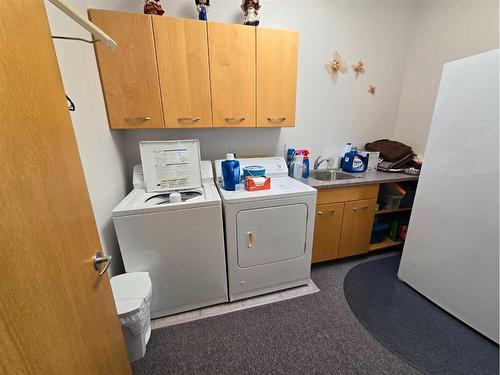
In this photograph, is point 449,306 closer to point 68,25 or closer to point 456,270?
point 456,270

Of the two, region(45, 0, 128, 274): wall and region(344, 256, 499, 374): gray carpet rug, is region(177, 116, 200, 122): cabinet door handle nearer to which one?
region(45, 0, 128, 274): wall

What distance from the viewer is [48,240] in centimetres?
56

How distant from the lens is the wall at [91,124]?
117 cm

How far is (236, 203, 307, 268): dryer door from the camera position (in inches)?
62.8

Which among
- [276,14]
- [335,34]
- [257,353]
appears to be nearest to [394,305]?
[257,353]

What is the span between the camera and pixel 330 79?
232cm

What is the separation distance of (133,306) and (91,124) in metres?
1.18

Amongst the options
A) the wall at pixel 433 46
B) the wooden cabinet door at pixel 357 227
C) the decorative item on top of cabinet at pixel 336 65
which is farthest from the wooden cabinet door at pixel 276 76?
the wall at pixel 433 46

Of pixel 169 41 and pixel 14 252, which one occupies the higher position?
pixel 169 41

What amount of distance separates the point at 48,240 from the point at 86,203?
0.26 m

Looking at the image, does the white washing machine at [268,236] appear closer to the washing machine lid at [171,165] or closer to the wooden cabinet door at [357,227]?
the washing machine lid at [171,165]

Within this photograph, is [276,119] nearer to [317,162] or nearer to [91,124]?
[317,162]

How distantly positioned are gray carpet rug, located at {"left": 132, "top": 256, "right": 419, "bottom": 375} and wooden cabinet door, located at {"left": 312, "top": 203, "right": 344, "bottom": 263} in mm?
476

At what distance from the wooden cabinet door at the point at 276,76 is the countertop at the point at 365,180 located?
616mm
